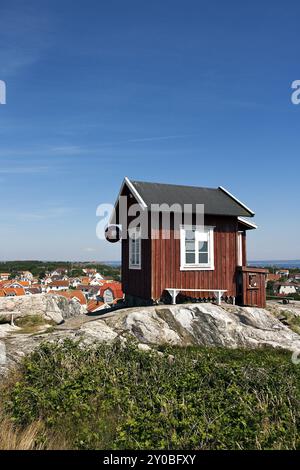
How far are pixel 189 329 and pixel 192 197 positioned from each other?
685cm

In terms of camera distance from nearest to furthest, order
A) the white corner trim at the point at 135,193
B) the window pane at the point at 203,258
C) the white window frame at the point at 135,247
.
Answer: the white corner trim at the point at 135,193
the window pane at the point at 203,258
the white window frame at the point at 135,247

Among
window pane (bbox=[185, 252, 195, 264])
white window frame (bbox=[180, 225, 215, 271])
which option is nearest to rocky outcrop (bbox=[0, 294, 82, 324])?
white window frame (bbox=[180, 225, 215, 271])

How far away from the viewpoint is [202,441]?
5.59 meters

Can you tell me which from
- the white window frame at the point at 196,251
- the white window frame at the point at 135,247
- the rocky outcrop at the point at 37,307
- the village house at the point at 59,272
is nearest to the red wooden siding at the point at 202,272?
the white window frame at the point at 196,251

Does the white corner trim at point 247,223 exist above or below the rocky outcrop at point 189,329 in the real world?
above

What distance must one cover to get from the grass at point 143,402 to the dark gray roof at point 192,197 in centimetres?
827

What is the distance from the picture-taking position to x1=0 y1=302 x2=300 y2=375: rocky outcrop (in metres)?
11.9

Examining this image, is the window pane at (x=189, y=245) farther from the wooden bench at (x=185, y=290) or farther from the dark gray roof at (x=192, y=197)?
the wooden bench at (x=185, y=290)

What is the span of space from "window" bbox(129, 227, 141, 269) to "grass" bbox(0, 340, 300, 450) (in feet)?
25.8

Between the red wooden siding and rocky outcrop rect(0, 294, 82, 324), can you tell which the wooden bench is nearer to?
the red wooden siding

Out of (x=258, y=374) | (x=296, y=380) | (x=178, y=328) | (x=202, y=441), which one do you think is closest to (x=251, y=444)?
(x=202, y=441)

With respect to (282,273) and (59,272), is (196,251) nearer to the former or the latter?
(282,273)

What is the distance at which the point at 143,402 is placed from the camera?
686 centimetres

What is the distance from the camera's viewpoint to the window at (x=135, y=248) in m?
17.1
